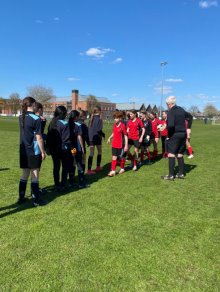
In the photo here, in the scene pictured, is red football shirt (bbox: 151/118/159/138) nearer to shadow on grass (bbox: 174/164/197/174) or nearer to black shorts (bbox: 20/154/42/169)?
shadow on grass (bbox: 174/164/197/174)

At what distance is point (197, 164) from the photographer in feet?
36.3

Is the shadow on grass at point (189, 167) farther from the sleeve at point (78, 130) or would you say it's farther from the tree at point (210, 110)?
the tree at point (210, 110)

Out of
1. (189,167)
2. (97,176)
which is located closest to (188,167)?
(189,167)

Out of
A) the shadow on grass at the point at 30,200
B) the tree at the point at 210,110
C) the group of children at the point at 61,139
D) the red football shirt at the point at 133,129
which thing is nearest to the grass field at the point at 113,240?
the shadow on grass at the point at 30,200

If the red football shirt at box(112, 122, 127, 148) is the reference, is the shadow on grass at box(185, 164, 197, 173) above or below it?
below

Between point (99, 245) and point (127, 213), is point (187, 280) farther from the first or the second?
point (127, 213)

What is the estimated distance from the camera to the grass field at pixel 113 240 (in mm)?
3352

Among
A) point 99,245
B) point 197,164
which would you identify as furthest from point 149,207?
point 197,164

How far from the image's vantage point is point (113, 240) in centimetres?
432

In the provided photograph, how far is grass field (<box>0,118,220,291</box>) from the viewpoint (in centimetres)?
335

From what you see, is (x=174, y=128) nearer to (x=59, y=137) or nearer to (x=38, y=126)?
(x=59, y=137)

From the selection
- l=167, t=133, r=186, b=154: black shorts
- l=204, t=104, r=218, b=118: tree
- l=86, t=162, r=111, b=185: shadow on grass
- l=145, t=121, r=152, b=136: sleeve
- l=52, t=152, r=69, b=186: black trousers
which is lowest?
l=86, t=162, r=111, b=185: shadow on grass

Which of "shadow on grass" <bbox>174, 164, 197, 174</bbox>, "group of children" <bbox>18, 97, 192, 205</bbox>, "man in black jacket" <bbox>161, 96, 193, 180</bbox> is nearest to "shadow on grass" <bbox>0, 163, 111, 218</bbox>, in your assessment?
"group of children" <bbox>18, 97, 192, 205</bbox>

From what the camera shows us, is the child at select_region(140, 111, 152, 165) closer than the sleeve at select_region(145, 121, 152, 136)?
Yes
